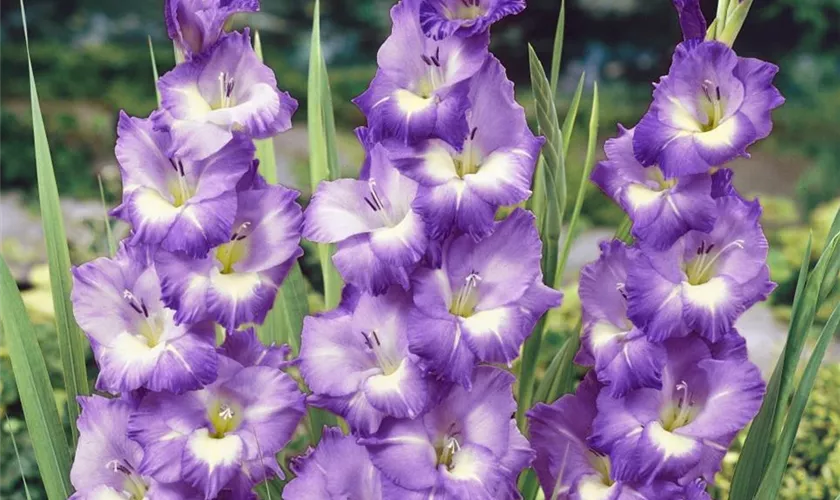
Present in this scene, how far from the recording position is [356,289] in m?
1.06

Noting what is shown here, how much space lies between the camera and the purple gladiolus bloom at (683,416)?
40.8 inches

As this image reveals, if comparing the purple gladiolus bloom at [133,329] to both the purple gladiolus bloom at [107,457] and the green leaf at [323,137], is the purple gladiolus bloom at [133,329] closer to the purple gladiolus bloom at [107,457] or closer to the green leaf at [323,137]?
the purple gladiolus bloom at [107,457]

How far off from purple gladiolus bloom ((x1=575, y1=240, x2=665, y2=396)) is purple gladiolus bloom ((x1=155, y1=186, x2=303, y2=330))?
0.30 metres

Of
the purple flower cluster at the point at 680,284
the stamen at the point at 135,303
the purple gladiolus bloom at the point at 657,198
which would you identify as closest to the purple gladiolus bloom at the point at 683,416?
the purple flower cluster at the point at 680,284

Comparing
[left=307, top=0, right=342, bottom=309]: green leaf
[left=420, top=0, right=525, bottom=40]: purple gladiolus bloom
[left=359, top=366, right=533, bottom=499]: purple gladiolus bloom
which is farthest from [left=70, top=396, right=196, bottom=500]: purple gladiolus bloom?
[left=420, top=0, right=525, bottom=40]: purple gladiolus bloom

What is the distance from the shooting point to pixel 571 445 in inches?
44.1

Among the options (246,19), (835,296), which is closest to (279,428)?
(835,296)

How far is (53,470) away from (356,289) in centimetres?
45

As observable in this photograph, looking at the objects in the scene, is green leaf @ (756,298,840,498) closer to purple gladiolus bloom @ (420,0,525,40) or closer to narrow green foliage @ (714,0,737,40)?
narrow green foliage @ (714,0,737,40)

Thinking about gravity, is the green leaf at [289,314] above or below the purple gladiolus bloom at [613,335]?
below

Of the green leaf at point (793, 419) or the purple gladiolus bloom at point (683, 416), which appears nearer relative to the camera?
the purple gladiolus bloom at point (683, 416)

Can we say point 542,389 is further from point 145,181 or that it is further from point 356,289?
point 145,181

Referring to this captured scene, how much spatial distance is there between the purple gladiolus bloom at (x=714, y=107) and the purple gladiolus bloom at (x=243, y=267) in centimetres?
34

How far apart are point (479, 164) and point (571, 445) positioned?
308 mm
